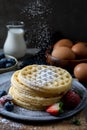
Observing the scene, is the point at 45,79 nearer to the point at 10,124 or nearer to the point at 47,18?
the point at 10,124

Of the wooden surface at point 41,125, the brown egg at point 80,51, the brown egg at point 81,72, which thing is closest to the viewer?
the wooden surface at point 41,125

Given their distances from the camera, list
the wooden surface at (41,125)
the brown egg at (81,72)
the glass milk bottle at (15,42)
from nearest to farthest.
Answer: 1. the wooden surface at (41,125)
2. the brown egg at (81,72)
3. the glass milk bottle at (15,42)

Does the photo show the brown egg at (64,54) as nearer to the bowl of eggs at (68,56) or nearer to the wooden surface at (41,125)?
the bowl of eggs at (68,56)

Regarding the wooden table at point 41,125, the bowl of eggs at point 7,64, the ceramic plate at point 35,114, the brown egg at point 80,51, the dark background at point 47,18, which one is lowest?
the wooden table at point 41,125

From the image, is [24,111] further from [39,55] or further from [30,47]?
[30,47]

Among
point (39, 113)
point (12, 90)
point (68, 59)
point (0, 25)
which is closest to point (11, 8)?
point (0, 25)

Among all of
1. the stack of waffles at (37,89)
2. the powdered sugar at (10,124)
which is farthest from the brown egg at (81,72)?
the powdered sugar at (10,124)

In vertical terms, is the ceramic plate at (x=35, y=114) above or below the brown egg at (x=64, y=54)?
below
